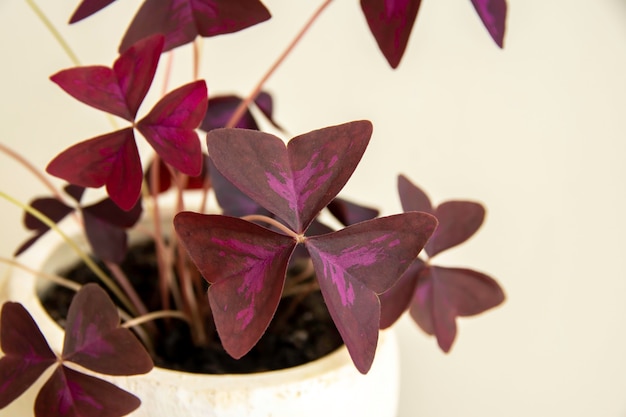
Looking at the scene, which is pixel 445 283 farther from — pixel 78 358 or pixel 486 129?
pixel 486 129

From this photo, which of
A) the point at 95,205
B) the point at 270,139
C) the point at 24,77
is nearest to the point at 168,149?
the point at 270,139

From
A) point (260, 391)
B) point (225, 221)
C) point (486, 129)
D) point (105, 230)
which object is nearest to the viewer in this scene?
point (225, 221)

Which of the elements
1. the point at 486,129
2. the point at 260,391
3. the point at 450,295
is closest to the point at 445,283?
the point at 450,295

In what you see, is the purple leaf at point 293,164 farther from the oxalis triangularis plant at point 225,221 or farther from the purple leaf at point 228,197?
the purple leaf at point 228,197

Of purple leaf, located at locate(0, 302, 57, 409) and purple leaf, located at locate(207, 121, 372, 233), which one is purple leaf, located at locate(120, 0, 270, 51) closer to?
purple leaf, located at locate(207, 121, 372, 233)

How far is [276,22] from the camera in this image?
1224 millimetres

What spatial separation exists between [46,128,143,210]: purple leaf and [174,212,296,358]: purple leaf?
0.23ft

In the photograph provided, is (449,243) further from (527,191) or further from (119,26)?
(119,26)

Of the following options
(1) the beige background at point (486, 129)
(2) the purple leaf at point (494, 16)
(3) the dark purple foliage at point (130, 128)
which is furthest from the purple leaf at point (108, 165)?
(1) the beige background at point (486, 129)

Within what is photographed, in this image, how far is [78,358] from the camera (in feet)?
1.70

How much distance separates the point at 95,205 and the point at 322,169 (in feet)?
0.85

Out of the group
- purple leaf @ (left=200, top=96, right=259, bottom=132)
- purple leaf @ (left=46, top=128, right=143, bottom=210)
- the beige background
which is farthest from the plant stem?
the beige background

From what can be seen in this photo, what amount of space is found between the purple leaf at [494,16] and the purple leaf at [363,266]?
0.43ft

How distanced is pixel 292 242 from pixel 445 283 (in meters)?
0.20
